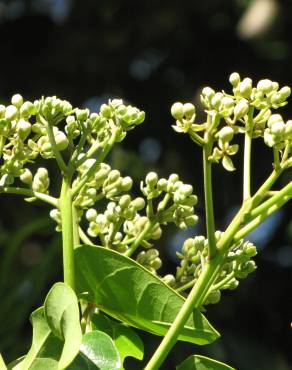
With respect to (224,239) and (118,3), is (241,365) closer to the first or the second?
(118,3)

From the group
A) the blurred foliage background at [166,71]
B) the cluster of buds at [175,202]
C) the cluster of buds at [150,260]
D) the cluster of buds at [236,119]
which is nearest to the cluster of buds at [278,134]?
the cluster of buds at [236,119]

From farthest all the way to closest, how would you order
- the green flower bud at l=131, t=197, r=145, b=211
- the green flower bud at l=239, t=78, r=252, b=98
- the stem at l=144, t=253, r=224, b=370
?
the green flower bud at l=131, t=197, r=145, b=211, the green flower bud at l=239, t=78, r=252, b=98, the stem at l=144, t=253, r=224, b=370

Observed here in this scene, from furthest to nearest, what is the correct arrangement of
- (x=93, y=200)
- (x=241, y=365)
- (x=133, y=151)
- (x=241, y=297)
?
1. (x=133, y=151)
2. (x=241, y=297)
3. (x=241, y=365)
4. (x=93, y=200)

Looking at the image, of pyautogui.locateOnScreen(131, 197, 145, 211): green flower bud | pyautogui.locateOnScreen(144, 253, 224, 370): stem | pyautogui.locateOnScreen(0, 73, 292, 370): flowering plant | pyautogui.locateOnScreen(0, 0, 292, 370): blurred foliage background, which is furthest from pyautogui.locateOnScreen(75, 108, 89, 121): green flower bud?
pyautogui.locateOnScreen(0, 0, 292, 370): blurred foliage background

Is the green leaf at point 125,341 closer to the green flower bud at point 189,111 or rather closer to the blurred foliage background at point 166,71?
the green flower bud at point 189,111

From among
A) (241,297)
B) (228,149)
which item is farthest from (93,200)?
(241,297)

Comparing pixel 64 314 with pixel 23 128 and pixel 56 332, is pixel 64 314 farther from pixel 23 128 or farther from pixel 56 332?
pixel 23 128

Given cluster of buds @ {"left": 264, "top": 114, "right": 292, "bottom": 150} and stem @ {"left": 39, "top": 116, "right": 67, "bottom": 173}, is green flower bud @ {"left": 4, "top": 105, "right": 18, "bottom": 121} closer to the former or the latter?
stem @ {"left": 39, "top": 116, "right": 67, "bottom": 173}
